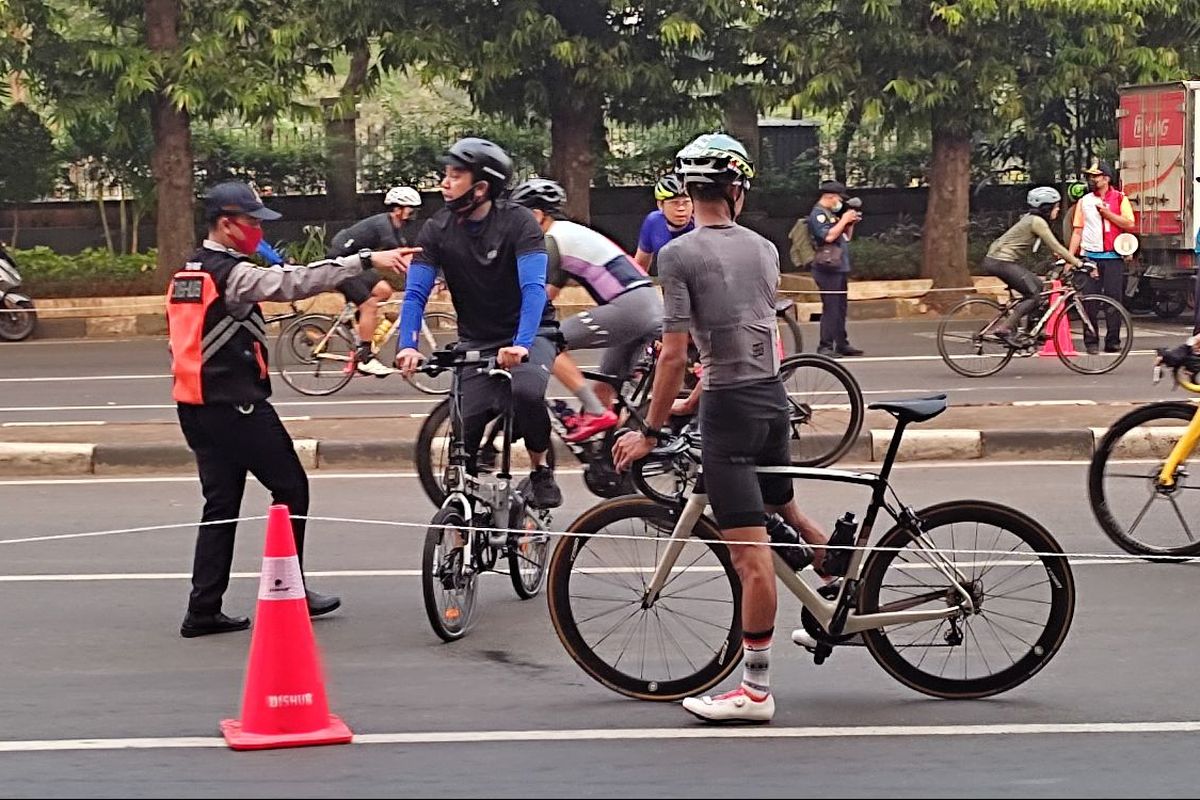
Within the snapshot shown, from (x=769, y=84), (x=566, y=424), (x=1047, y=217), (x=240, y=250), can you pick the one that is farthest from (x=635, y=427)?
(x=769, y=84)

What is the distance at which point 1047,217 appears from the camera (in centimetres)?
1673

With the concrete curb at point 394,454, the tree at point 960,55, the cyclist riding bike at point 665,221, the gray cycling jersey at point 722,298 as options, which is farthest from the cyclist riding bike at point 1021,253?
the gray cycling jersey at point 722,298

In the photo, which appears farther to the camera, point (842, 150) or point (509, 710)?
point (842, 150)

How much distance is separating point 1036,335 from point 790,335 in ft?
6.88

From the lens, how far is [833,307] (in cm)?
1825

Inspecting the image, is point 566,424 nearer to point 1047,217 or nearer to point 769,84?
point 1047,217

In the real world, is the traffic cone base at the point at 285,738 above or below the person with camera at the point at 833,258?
below

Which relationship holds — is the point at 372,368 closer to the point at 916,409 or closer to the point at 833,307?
the point at 833,307

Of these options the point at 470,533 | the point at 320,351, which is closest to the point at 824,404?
the point at 470,533

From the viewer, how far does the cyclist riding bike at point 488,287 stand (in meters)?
7.83

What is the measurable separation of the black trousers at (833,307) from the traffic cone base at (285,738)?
40.5ft

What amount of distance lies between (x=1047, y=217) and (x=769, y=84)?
8568mm

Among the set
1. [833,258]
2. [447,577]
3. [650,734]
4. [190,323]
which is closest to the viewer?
[650,734]

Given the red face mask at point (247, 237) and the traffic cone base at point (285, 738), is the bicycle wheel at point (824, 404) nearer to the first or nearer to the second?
the red face mask at point (247, 237)
